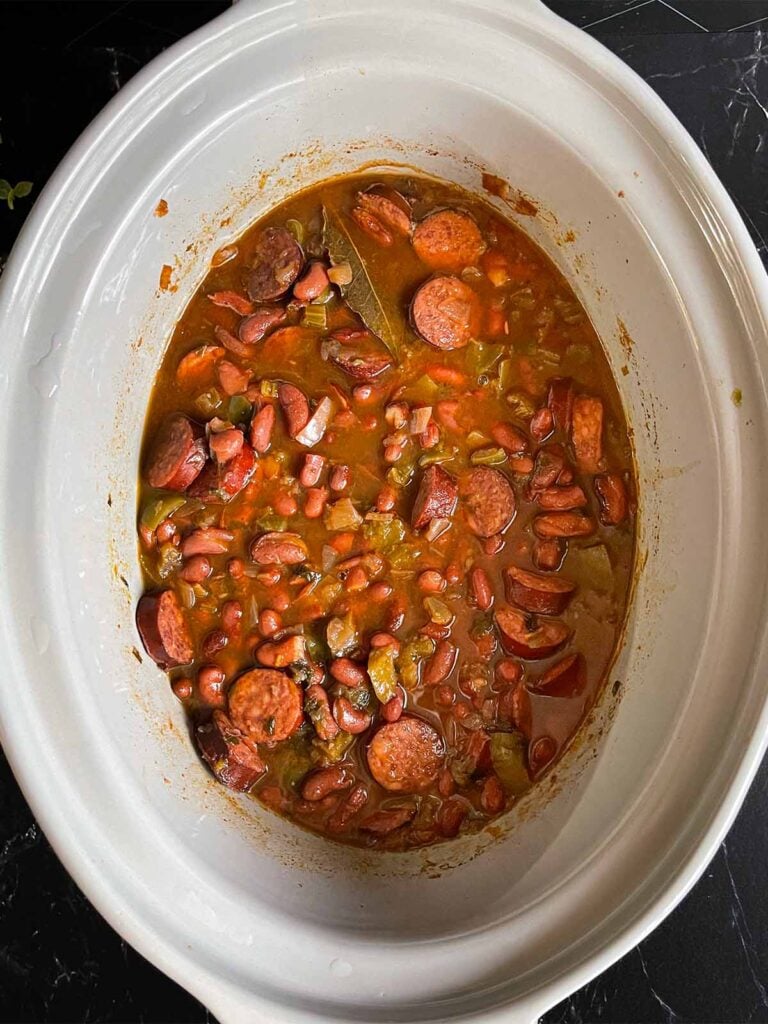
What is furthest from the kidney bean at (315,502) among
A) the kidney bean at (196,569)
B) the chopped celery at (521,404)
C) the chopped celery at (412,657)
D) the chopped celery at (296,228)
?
the chopped celery at (296,228)

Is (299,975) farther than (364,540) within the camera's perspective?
No

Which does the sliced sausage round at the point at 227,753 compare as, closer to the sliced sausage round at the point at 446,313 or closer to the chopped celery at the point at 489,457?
the chopped celery at the point at 489,457

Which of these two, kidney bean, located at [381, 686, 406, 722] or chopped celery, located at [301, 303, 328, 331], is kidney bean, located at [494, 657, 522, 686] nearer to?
kidney bean, located at [381, 686, 406, 722]

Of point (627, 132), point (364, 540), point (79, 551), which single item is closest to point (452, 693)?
point (364, 540)

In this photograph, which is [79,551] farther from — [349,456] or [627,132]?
[627,132]

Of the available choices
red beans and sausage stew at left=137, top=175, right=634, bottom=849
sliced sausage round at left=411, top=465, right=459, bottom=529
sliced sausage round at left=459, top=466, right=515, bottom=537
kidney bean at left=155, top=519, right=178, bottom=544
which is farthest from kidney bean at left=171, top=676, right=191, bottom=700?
sliced sausage round at left=459, top=466, right=515, bottom=537
